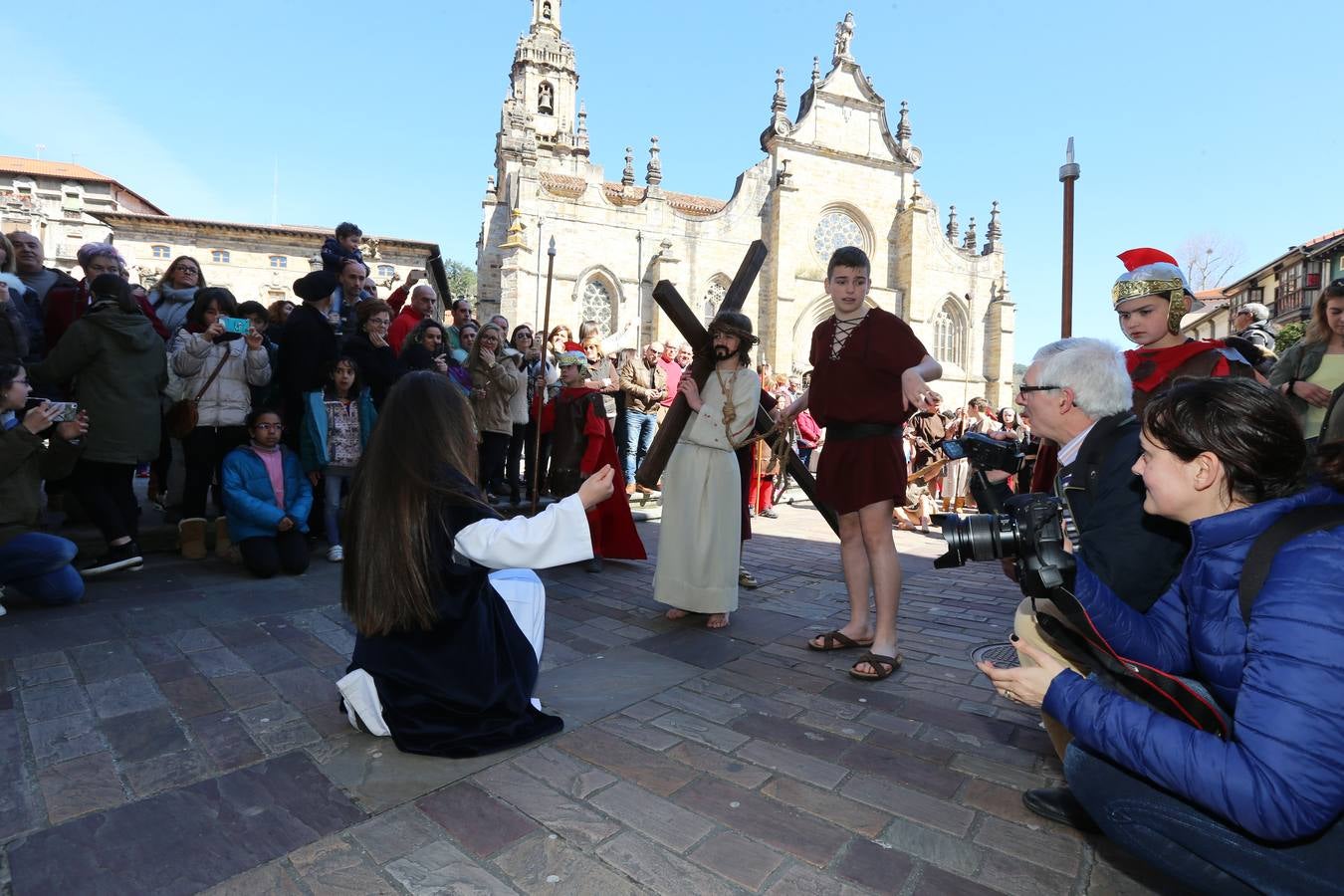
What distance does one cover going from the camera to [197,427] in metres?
5.43

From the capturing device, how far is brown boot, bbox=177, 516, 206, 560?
5273 mm

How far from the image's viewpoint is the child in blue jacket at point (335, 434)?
18.0 feet

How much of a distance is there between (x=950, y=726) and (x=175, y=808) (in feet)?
9.13

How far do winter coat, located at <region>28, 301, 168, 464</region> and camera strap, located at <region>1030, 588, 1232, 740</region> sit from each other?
5.80m

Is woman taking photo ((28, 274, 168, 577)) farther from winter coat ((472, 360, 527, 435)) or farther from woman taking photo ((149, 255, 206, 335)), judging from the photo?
winter coat ((472, 360, 527, 435))

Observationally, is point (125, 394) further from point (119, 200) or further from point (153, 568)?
point (119, 200)

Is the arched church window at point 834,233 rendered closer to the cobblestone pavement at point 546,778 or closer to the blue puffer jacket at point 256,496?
the blue puffer jacket at point 256,496

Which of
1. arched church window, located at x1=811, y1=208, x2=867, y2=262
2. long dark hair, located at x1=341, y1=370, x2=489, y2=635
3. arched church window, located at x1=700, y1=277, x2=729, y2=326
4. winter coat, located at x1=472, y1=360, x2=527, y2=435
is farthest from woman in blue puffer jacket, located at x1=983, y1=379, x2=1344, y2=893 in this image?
arched church window, located at x1=811, y1=208, x2=867, y2=262

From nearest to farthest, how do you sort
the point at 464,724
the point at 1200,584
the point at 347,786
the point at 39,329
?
1. the point at 1200,584
2. the point at 347,786
3. the point at 464,724
4. the point at 39,329

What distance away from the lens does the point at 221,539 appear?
538 centimetres

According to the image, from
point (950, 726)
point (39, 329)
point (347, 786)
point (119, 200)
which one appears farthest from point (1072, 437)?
point (119, 200)

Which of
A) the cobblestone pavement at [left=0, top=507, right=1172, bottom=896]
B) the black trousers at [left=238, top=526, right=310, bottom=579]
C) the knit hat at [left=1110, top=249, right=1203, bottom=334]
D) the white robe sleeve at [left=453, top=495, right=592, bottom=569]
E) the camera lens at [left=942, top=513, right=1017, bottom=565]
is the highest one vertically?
the knit hat at [left=1110, top=249, right=1203, bottom=334]

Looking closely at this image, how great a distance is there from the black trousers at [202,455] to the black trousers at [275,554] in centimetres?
86

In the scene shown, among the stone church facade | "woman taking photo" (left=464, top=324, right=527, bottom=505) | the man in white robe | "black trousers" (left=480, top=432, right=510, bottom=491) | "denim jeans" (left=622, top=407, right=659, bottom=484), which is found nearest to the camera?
the man in white robe
